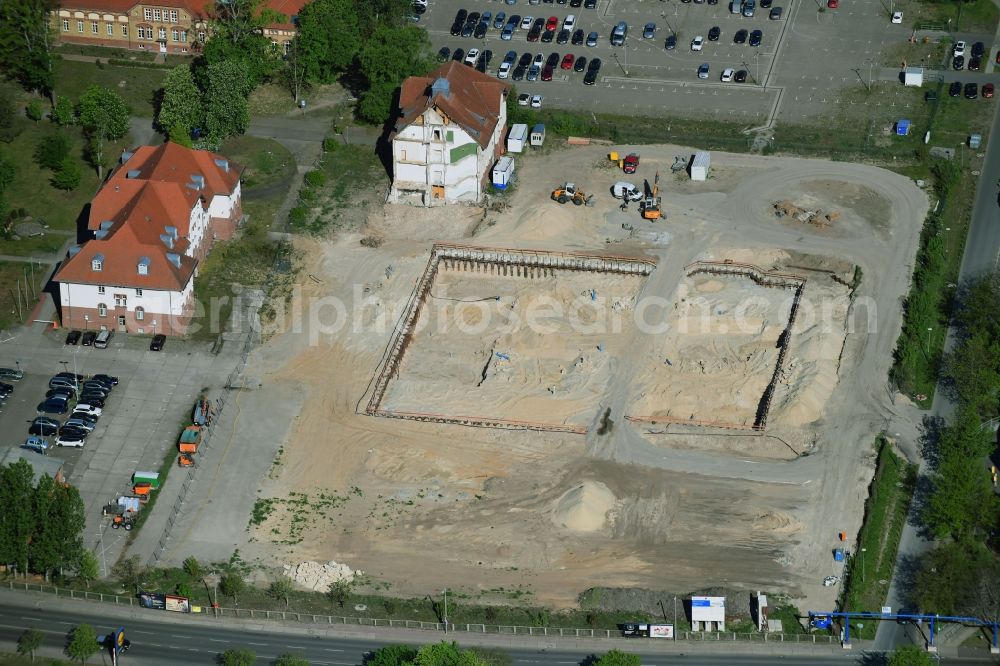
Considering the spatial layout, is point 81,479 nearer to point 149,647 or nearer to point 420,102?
point 149,647

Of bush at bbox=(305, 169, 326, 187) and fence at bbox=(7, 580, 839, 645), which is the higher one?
bush at bbox=(305, 169, 326, 187)

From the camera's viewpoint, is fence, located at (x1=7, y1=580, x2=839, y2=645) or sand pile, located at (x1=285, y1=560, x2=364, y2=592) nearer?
fence, located at (x1=7, y1=580, x2=839, y2=645)

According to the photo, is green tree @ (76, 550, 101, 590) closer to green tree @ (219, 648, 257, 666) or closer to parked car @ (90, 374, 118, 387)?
green tree @ (219, 648, 257, 666)

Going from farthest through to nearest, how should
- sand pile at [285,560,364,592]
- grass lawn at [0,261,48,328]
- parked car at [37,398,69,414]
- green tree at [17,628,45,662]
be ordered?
grass lawn at [0,261,48,328]
parked car at [37,398,69,414]
sand pile at [285,560,364,592]
green tree at [17,628,45,662]

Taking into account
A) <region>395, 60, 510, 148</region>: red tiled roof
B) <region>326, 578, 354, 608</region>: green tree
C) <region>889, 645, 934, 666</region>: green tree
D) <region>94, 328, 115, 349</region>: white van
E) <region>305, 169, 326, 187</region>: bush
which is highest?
<region>395, 60, 510, 148</region>: red tiled roof

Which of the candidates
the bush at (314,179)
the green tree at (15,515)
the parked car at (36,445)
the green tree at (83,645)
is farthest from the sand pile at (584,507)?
the bush at (314,179)

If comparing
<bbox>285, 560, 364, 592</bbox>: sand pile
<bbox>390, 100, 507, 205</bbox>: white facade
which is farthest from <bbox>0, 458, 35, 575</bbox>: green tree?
<bbox>390, 100, 507, 205</bbox>: white facade
